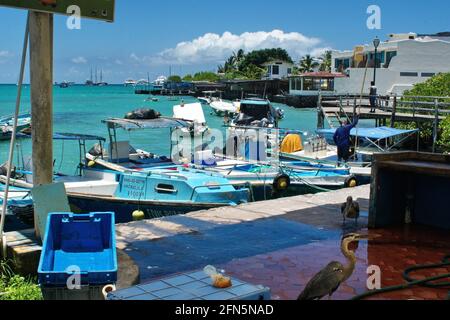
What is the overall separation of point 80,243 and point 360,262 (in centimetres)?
335

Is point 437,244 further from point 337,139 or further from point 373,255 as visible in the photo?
point 337,139

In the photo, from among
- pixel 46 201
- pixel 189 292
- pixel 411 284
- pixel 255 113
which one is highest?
pixel 255 113

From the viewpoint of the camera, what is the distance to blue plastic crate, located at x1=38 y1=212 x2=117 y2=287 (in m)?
4.69

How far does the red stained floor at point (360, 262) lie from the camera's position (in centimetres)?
561

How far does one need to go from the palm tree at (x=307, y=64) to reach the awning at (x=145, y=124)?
95.0 m

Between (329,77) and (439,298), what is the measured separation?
59.1 metres

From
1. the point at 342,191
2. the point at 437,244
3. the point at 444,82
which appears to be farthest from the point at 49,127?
the point at 444,82

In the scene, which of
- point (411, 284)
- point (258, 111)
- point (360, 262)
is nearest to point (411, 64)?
point (258, 111)

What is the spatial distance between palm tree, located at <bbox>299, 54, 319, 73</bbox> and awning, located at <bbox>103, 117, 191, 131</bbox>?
95023 mm

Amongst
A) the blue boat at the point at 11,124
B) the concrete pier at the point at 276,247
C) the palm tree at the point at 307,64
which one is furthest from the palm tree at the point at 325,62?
the concrete pier at the point at 276,247

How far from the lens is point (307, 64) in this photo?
4311 inches

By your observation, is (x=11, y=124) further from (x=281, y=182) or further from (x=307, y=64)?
(x=307, y=64)

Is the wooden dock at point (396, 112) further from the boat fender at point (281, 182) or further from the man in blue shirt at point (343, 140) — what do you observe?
the boat fender at point (281, 182)

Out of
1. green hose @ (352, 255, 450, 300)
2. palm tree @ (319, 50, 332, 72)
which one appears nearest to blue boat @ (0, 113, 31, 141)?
green hose @ (352, 255, 450, 300)
